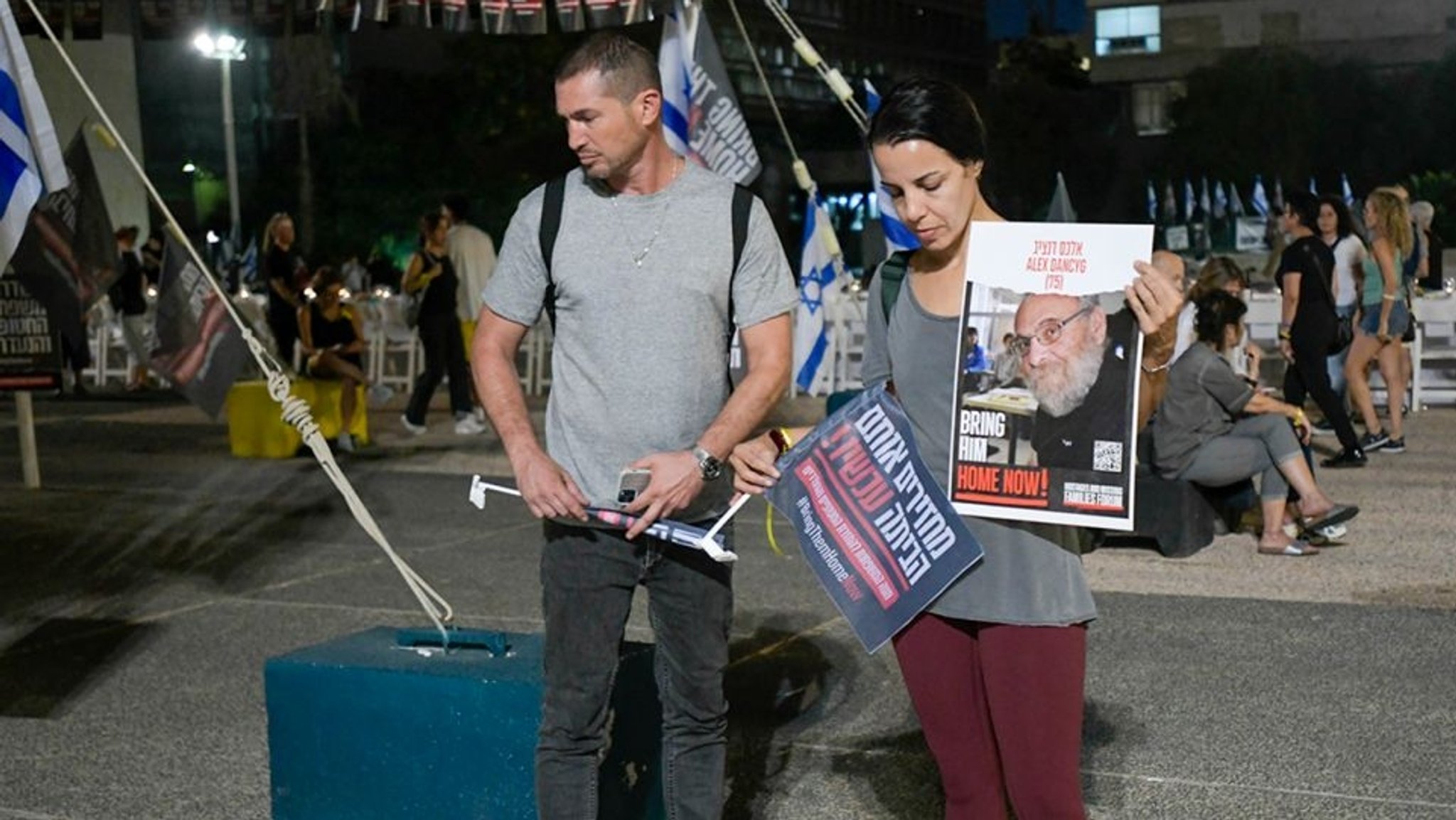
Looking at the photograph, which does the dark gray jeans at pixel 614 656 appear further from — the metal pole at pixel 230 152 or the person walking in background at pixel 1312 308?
the metal pole at pixel 230 152

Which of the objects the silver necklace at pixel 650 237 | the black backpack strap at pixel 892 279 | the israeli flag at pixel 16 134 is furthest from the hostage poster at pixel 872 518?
the israeli flag at pixel 16 134

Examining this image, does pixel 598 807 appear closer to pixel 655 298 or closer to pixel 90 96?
pixel 655 298

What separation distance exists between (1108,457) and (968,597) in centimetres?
41

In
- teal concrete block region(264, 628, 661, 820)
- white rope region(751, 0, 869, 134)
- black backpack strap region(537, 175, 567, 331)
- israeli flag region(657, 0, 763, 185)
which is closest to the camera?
black backpack strap region(537, 175, 567, 331)

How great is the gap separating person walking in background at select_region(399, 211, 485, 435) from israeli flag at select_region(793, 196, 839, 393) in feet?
10.0

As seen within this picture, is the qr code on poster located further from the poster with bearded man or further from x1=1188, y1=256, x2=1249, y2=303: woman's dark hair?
x1=1188, y1=256, x2=1249, y2=303: woman's dark hair

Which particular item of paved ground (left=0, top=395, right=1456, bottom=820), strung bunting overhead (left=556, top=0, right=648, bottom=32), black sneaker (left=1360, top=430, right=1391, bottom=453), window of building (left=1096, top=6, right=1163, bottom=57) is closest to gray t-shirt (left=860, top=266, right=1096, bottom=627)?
paved ground (left=0, top=395, right=1456, bottom=820)

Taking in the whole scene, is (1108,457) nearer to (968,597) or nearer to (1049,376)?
(1049,376)

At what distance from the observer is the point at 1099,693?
23.0 feet

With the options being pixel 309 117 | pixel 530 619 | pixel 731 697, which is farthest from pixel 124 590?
pixel 309 117

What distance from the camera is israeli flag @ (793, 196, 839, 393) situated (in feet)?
49.1

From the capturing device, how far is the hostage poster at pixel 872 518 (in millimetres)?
3814

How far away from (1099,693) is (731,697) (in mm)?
1283

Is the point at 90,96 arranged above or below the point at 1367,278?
above
